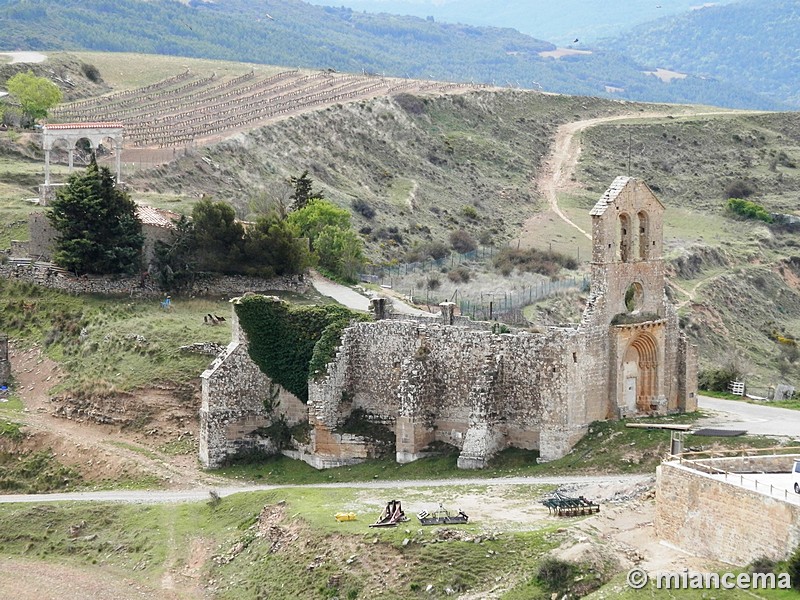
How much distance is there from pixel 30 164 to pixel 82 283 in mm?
19343

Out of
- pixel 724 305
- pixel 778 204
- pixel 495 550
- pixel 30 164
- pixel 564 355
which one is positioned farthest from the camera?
pixel 778 204

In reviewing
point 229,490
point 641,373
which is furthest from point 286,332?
point 641,373

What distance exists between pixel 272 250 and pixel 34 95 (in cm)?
3441

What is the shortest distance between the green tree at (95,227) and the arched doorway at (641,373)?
1834 cm

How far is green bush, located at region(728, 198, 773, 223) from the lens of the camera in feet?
349

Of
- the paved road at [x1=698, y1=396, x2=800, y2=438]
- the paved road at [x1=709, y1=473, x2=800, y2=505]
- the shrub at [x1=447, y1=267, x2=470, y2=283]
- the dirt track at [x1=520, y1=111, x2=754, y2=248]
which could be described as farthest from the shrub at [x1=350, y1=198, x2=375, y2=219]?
the paved road at [x1=709, y1=473, x2=800, y2=505]

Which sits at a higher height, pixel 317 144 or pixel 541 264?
pixel 317 144

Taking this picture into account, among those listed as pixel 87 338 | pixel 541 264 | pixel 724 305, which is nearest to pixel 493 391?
pixel 87 338

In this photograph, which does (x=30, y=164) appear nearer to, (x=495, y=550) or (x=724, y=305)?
(x=724, y=305)

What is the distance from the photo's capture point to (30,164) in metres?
75.2

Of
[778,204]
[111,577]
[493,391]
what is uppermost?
[778,204]

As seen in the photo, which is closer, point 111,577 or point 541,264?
point 111,577

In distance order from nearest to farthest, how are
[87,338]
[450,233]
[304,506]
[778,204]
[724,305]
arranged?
[304,506] < [87,338] < [724,305] < [450,233] < [778,204]

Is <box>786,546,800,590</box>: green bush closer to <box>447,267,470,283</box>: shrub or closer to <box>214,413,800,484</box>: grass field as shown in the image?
<box>214,413,800,484</box>: grass field
